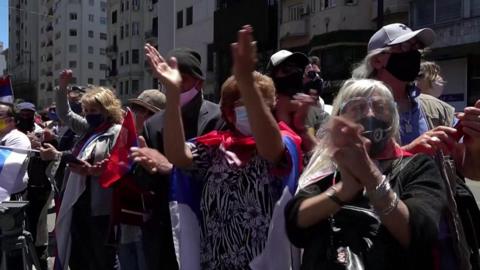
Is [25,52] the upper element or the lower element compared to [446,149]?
upper

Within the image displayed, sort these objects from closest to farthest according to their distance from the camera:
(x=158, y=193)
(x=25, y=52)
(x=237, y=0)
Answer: (x=158, y=193), (x=237, y=0), (x=25, y=52)

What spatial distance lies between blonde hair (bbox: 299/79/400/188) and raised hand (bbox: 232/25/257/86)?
40 cm

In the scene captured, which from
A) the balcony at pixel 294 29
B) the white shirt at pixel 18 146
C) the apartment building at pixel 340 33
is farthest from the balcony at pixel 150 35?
the white shirt at pixel 18 146

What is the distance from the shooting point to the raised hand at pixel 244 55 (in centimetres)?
258

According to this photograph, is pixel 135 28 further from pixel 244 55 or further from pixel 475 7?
pixel 244 55

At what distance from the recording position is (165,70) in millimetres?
3107

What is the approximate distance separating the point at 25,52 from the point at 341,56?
98609 millimetres

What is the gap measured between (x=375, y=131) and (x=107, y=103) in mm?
3223

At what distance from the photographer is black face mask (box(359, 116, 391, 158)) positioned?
2.30 m

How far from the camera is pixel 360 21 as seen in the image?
1253 inches

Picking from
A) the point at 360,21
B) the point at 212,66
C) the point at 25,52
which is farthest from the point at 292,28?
the point at 25,52

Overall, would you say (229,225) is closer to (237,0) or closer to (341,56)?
(341,56)

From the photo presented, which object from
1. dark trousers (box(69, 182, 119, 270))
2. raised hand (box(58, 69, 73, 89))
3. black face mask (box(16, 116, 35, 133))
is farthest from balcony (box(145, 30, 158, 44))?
dark trousers (box(69, 182, 119, 270))

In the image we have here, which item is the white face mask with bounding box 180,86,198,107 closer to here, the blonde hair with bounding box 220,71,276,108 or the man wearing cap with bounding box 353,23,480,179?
the blonde hair with bounding box 220,71,276,108
